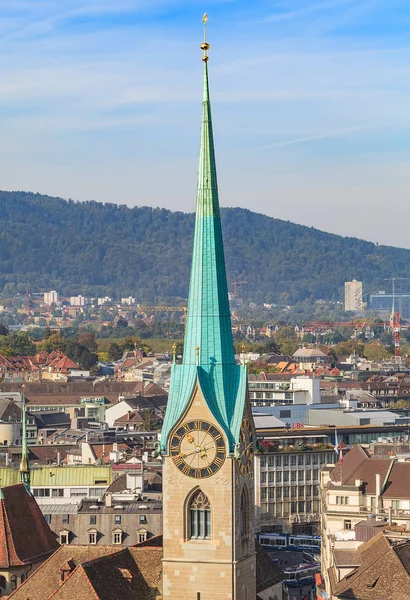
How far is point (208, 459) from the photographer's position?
55.7m

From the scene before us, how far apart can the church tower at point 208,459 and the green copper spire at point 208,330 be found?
3 cm

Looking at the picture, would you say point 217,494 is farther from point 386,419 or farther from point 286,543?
point 386,419

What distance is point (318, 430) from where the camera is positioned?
466 ft

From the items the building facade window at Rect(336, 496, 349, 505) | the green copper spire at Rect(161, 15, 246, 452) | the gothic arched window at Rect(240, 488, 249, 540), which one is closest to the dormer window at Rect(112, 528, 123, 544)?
the building facade window at Rect(336, 496, 349, 505)

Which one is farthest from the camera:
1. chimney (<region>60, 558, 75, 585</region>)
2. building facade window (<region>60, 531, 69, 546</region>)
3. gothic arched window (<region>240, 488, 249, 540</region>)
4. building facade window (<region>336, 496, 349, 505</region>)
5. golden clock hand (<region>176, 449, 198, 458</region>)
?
building facade window (<region>336, 496, 349, 505</region>)

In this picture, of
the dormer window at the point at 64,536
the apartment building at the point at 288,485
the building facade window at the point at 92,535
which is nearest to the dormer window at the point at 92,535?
the building facade window at the point at 92,535

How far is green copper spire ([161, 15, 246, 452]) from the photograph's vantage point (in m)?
56.2

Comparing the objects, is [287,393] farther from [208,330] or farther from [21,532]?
[208,330]

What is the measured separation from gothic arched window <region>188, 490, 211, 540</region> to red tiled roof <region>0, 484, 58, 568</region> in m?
14.5

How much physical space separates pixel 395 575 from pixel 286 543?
46.4 meters

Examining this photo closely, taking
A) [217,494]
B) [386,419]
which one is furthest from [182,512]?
[386,419]

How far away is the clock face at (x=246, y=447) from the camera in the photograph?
2201 inches

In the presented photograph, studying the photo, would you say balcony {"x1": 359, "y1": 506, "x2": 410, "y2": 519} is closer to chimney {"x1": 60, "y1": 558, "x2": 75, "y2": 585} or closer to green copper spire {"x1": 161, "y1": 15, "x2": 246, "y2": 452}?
chimney {"x1": 60, "y1": 558, "x2": 75, "y2": 585}

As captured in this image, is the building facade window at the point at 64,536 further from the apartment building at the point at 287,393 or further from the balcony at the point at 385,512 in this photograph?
the apartment building at the point at 287,393
